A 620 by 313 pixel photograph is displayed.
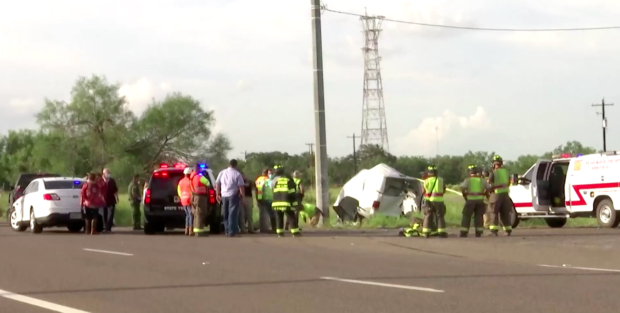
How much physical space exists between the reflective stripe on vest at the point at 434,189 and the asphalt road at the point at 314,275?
0.97 meters

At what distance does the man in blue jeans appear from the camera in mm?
22656

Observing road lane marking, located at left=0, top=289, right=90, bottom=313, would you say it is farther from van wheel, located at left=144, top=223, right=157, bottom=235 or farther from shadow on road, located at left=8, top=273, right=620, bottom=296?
van wheel, located at left=144, top=223, right=157, bottom=235

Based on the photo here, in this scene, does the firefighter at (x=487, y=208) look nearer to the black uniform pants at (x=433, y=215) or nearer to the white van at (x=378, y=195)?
the black uniform pants at (x=433, y=215)

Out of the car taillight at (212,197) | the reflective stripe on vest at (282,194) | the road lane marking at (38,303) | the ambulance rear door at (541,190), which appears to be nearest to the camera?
the road lane marking at (38,303)

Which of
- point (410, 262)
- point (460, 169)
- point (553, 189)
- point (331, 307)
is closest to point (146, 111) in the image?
point (460, 169)

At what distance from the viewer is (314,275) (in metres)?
13.5

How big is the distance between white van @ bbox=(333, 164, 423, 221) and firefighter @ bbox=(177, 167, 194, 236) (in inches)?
293

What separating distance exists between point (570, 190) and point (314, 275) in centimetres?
1490

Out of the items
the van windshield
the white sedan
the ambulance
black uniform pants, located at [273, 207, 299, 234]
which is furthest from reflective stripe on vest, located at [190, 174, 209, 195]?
the ambulance

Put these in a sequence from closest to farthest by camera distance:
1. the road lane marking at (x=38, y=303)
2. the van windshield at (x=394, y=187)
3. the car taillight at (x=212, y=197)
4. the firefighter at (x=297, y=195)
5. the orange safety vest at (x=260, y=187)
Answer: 1. the road lane marking at (x=38, y=303)
2. the firefighter at (x=297, y=195)
3. the car taillight at (x=212, y=197)
4. the orange safety vest at (x=260, y=187)
5. the van windshield at (x=394, y=187)

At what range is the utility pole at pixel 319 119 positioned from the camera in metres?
28.0

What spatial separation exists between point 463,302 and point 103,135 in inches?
2234

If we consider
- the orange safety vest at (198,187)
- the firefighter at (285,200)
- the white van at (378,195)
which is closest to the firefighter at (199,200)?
the orange safety vest at (198,187)

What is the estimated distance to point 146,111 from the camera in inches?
2638
